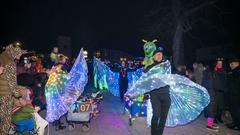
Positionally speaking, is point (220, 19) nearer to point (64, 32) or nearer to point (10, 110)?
point (64, 32)

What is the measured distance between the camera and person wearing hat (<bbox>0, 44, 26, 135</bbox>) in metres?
6.87

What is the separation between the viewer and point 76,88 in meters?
9.70

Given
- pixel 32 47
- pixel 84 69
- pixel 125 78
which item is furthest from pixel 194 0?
pixel 84 69

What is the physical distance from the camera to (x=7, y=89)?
22.7 ft

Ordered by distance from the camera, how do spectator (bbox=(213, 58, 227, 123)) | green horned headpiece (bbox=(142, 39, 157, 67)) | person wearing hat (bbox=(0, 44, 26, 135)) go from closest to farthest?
person wearing hat (bbox=(0, 44, 26, 135))
green horned headpiece (bbox=(142, 39, 157, 67))
spectator (bbox=(213, 58, 227, 123))

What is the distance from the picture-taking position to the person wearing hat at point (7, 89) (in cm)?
687

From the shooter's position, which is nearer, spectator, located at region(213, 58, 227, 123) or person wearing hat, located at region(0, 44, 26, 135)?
person wearing hat, located at region(0, 44, 26, 135)

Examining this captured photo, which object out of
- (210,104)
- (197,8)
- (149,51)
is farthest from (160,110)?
(197,8)

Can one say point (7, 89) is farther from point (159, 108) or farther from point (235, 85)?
point (235, 85)

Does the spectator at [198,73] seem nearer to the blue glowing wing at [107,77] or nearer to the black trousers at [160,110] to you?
the black trousers at [160,110]

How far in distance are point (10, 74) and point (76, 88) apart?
2.84 meters

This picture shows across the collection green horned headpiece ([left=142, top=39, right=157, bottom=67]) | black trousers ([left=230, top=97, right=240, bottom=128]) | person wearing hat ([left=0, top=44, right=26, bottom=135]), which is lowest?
black trousers ([left=230, top=97, right=240, bottom=128])

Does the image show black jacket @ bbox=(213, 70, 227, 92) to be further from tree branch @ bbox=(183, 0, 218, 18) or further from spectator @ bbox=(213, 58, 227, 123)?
tree branch @ bbox=(183, 0, 218, 18)

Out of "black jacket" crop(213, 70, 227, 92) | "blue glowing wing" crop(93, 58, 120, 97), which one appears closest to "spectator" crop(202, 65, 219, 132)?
"black jacket" crop(213, 70, 227, 92)
